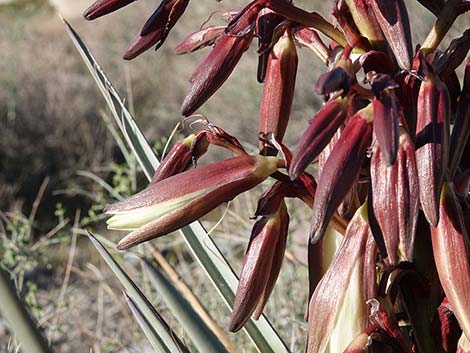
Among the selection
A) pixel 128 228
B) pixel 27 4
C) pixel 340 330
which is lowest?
pixel 27 4

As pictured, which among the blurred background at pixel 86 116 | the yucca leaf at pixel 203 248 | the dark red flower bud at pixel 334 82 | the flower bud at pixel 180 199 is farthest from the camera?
the blurred background at pixel 86 116

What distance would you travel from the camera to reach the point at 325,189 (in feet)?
2.09

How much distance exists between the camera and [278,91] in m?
0.81

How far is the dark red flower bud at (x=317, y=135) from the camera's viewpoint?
2.08ft

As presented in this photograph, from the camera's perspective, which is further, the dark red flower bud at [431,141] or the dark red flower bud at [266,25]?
the dark red flower bud at [266,25]

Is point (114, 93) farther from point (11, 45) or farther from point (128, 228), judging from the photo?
point (11, 45)

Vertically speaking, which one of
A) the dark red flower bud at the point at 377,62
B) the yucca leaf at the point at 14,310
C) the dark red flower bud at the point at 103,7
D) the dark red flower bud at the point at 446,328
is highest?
the dark red flower bud at the point at 103,7

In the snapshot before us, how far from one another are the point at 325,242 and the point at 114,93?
0.36 m

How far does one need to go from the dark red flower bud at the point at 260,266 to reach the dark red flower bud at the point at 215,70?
118 millimetres

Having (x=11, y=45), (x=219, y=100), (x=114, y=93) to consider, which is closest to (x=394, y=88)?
(x=114, y=93)

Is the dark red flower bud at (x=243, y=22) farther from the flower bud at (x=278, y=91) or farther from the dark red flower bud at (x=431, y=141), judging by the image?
the dark red flower bud at (x=431, y=141)

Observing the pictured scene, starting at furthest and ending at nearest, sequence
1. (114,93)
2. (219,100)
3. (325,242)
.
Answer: (219,100) < (114,93) < (325,242)

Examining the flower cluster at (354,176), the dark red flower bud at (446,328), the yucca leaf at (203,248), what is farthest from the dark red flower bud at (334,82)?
the yucca leaf at (203,248)

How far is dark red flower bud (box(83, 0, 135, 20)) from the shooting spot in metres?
0.82
